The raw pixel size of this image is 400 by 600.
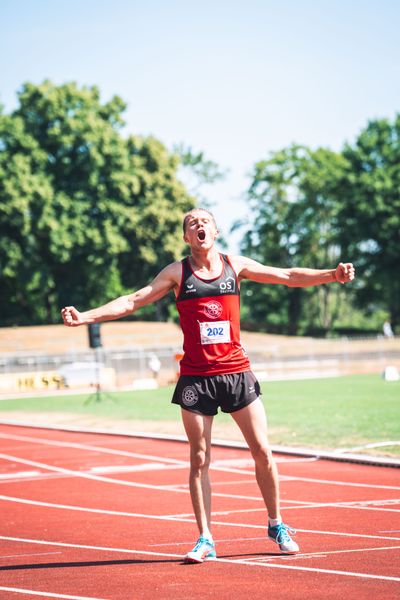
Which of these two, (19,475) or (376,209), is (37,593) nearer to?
(19,475)

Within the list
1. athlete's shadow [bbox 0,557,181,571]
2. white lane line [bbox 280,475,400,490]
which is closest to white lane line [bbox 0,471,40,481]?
white lane line [bbox 280,475,400,490]

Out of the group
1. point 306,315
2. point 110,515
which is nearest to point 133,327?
point 306,315

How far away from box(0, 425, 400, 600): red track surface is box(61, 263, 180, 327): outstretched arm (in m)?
1.61

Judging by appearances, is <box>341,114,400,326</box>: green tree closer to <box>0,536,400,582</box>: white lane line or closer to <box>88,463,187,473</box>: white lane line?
<box>88,463,187,473</box>: white lane line

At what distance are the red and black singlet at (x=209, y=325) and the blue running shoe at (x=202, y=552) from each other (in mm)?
1093

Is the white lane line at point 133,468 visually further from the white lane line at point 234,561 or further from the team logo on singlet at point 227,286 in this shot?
the team logo on singlet at point 227,286

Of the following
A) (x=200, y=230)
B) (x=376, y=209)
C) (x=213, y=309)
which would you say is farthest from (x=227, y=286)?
(x=376, y=209)

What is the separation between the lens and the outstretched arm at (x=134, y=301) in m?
6.38

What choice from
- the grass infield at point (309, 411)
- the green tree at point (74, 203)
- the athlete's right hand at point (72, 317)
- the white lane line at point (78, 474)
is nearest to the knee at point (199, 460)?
the athlete's right hand at point (72, 317)

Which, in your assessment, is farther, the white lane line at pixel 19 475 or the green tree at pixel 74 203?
the green tree at pixel 74 203

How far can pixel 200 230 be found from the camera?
6484 millimetres

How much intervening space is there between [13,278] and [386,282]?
2734 centimetres

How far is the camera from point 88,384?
139 feet

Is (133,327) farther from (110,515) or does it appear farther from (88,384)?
(110,515)
